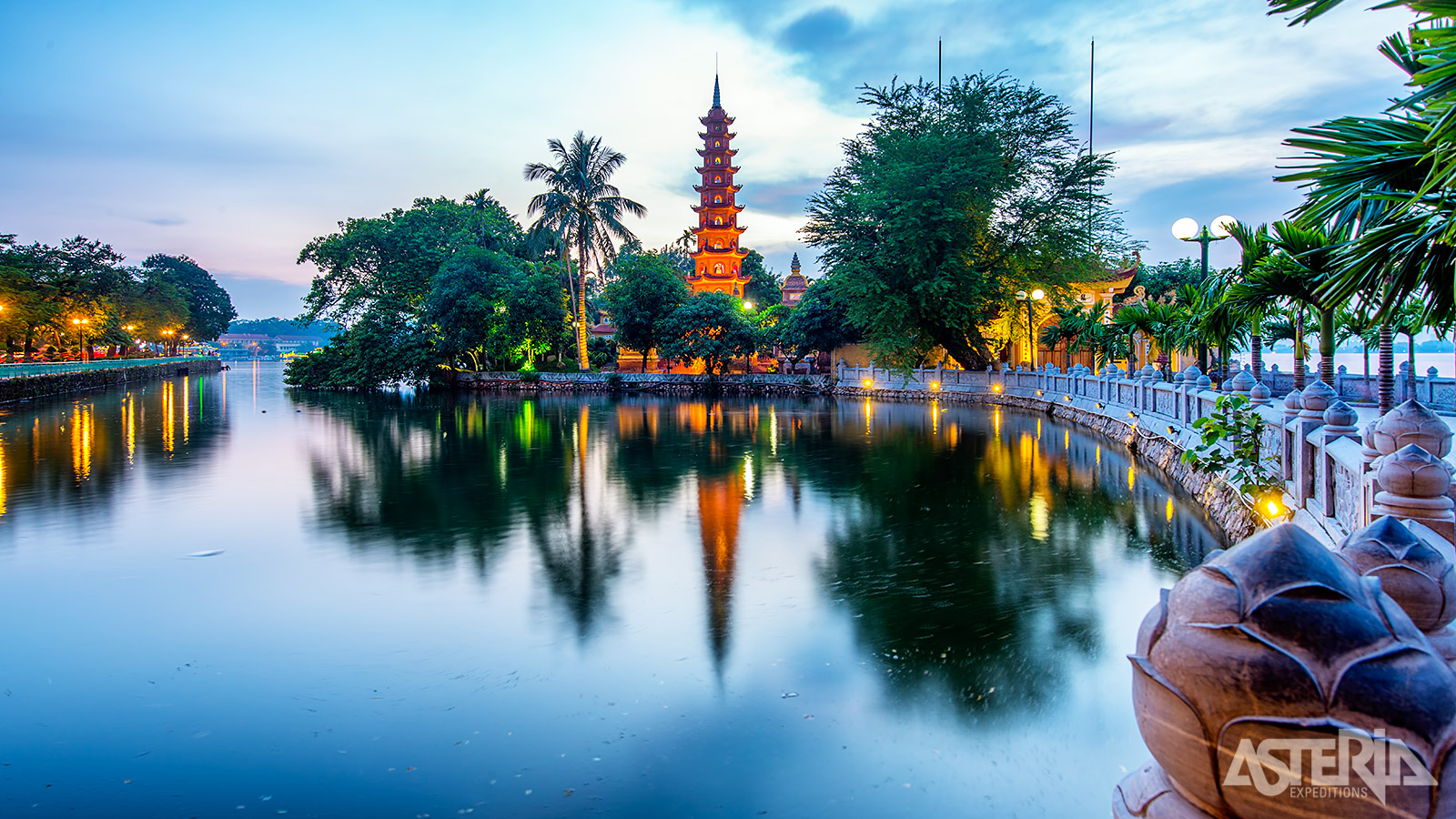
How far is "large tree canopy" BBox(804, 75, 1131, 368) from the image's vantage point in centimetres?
3078

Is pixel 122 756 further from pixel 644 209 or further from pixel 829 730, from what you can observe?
pixel 644 209

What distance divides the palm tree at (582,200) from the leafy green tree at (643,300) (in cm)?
261

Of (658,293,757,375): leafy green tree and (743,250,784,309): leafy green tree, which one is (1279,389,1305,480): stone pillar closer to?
(658,293,757,375): leafy green tree

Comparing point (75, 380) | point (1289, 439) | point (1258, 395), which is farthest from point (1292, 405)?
point (75, 380)

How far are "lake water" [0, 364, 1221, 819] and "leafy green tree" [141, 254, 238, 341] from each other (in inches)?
3916

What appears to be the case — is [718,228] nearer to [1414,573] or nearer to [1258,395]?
[1258,395]

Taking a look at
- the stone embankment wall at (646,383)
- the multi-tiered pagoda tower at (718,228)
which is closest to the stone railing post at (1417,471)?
the stone embankment wall at (646,383)

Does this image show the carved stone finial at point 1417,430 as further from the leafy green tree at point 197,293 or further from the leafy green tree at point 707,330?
the leafy green tree at point 197,293

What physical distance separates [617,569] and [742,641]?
2499 mm

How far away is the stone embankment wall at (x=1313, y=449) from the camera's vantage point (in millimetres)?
4316

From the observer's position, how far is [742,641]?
20.1 feet

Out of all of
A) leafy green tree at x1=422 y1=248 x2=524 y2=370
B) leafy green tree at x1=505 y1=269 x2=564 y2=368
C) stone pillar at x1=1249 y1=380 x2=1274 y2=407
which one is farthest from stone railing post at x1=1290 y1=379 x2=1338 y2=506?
leafy green tree at x1=422 y1=248 x2=524 y2=370

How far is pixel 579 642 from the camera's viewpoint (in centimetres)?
619

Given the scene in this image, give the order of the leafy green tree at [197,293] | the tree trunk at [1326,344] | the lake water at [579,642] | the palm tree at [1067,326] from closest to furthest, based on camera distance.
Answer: the lake water at [579,642], the tree trunk at [1326,344], the palm tree at [1067,326], the leafy green tree at [197,293]
